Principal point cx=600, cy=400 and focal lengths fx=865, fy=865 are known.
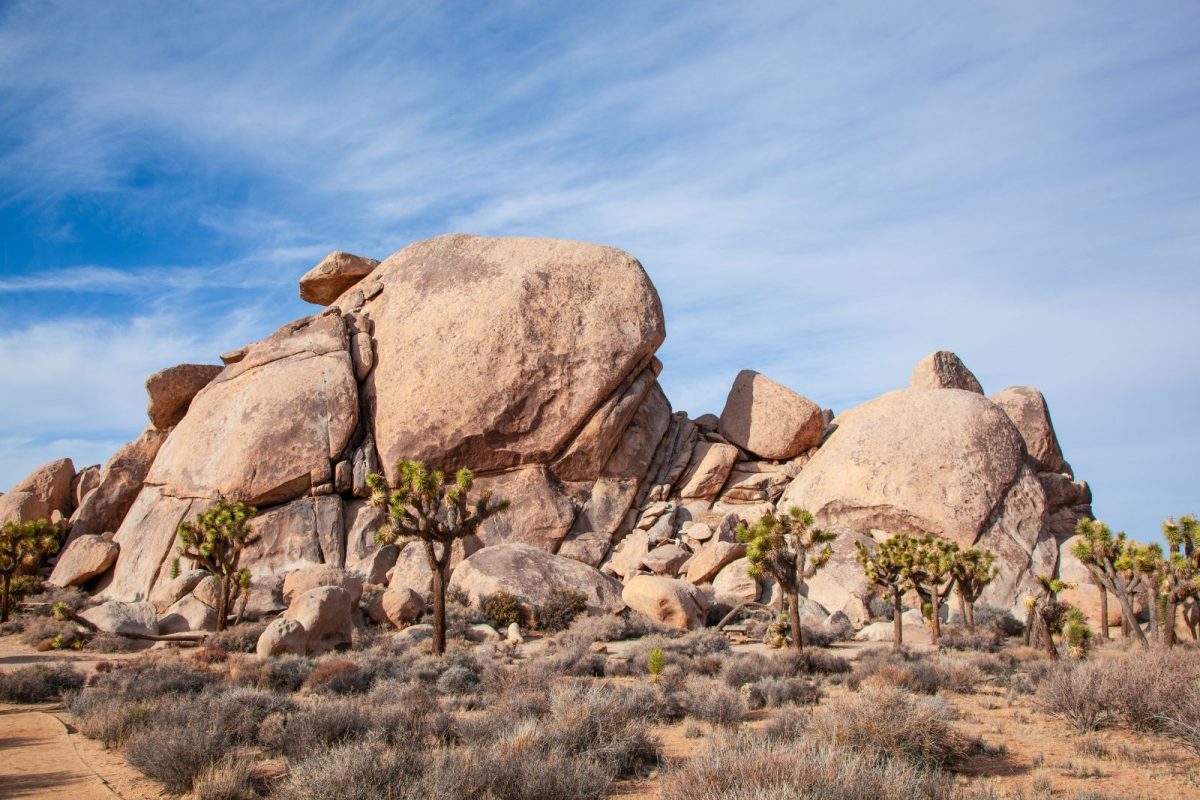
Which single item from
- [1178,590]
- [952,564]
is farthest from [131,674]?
[1178,590]

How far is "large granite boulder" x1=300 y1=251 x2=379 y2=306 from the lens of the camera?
128 ft

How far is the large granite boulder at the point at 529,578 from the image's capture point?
26.6 m

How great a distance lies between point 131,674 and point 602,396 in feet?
69.2

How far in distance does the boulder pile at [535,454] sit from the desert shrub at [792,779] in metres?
19.7

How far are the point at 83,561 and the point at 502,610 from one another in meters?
18.3

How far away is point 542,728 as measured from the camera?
32.0 feet

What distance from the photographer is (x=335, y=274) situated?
39125 mm

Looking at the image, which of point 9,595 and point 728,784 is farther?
point 9,595

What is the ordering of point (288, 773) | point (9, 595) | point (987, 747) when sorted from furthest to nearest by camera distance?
point (9, 595), point (987, 747), point (288, 773)

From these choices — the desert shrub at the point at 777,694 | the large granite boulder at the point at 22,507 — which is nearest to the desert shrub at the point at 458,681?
the desert shrub at the point at 777,694

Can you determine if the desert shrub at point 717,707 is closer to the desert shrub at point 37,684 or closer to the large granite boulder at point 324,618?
the desert shrub at point 37,684

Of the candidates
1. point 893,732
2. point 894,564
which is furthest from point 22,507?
point 893,732

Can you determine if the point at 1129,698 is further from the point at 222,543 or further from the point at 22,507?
the point at 22,507

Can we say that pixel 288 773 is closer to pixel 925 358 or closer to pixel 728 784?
Result: pixel 728 784
